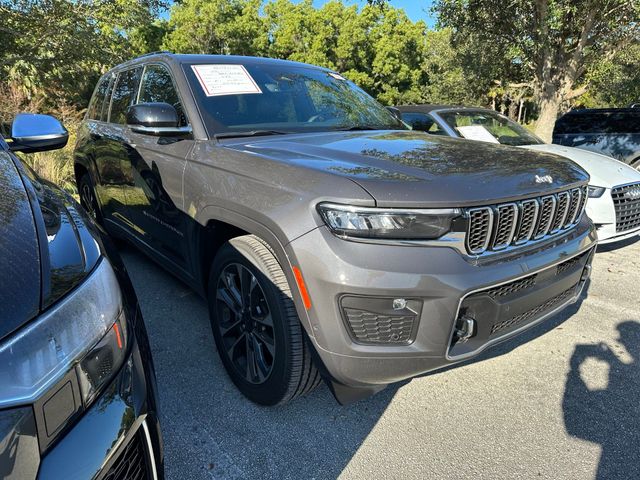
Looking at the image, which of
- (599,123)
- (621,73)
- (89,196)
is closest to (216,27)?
(621,73)

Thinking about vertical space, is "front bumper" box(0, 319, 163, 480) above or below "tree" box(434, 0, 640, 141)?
below

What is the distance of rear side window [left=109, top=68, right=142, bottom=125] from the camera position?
3.51 metres

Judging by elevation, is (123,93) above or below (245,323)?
above

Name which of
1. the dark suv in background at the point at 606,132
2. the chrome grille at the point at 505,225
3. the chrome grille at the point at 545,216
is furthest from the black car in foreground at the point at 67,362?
the dark suv in background at the point at 606,132

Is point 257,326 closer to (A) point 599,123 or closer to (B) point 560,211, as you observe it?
(B) point 560,211

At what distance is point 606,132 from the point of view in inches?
314

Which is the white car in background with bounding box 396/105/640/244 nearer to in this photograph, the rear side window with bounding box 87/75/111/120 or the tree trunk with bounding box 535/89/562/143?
the rear side window with bounding box 87/75/111/120

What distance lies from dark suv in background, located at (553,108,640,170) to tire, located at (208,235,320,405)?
7668mm

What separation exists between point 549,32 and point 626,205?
23.4ft

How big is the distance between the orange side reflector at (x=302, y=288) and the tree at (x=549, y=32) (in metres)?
9.26

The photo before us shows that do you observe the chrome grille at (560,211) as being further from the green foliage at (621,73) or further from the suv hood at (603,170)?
the green foliage at (621,73)

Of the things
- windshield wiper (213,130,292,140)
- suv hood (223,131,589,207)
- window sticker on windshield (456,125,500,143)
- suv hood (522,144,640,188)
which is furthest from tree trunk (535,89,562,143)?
windshield wiper (213,130,292,140)

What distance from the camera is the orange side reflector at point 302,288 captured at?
174cm

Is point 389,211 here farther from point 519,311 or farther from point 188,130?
point 188,130
